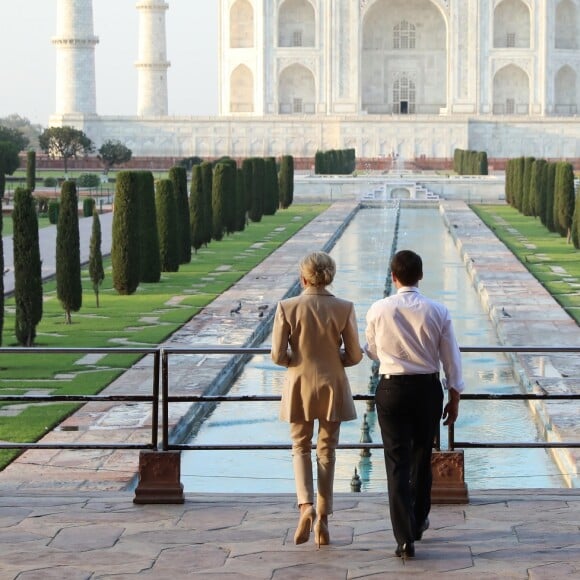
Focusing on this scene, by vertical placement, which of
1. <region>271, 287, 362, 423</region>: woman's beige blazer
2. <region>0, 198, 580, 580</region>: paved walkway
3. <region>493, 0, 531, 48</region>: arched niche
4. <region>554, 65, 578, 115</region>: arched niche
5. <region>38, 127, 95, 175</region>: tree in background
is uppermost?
<region>493, 0, 531, 48</region>: arched niche

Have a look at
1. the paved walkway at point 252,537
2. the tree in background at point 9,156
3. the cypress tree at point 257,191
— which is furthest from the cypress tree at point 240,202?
the paved walkway at point 252,537

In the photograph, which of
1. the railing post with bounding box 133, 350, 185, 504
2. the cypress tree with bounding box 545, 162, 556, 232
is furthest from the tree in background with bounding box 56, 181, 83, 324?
the cypress tree with bounding box 545, 162, 556, 232

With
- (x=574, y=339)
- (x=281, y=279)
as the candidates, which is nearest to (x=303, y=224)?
(x=281, y=279)

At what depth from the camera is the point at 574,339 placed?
10.9m

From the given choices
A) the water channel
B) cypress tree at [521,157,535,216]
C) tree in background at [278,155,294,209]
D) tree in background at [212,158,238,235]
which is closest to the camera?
the water channel

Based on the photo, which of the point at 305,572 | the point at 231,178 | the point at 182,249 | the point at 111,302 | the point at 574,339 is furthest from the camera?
the point at 231,178

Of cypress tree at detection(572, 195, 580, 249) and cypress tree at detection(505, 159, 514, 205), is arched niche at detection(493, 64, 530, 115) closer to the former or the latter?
cypress tree at detection(505, 159, 514, 205)

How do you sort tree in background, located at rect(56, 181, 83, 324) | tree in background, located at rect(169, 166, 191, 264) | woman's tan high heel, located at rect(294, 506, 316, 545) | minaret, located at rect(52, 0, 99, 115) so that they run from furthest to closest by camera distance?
minaret, located at rect(52, 0, 99, 115) < tree in background, located at rect(169, 166, 191, 264) < tree in background, located at rect(56, 181, 83, 324) < woman's tan high heel, located at rect(294, 506, 316, 545)

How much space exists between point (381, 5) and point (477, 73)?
4.60 meters

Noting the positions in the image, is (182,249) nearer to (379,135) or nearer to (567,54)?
(379,135)

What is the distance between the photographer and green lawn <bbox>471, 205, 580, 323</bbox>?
14.5 meters

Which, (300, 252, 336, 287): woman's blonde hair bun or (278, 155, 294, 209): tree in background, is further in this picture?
(278, 155, 294, 209): tree in background

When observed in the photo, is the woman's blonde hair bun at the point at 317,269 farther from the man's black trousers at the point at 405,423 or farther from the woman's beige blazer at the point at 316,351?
the man's black trousers at the point at 405,423

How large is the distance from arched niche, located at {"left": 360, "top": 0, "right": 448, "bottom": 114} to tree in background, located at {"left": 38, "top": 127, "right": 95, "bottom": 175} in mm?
11961
